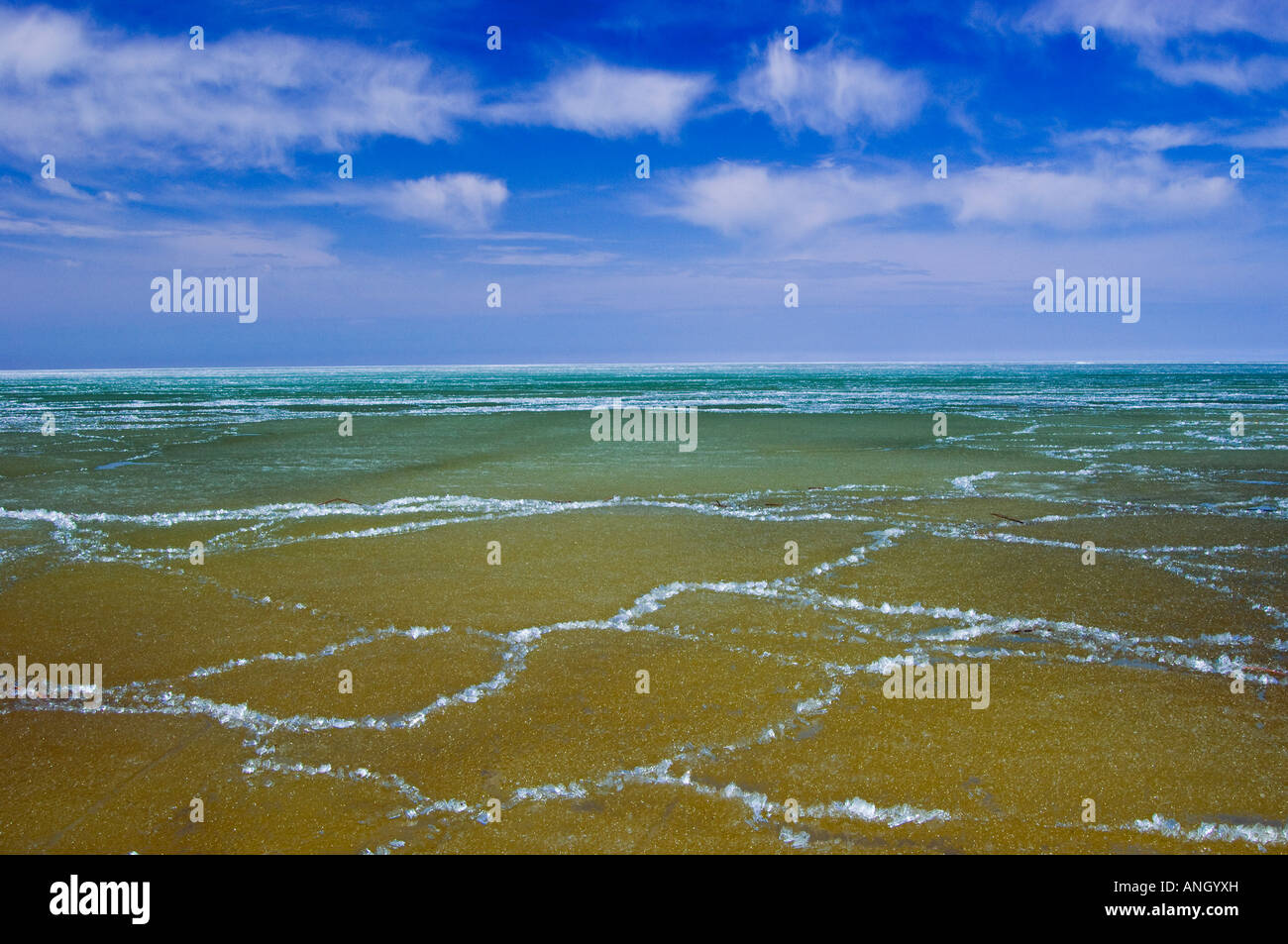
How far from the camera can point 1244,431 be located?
23.9 meters

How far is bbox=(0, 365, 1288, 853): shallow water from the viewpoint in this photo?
3812 mm

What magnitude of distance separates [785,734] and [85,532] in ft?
33.3

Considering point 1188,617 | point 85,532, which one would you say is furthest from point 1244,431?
point 85,532

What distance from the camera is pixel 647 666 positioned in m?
5.69

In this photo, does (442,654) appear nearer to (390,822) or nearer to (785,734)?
(390,822)

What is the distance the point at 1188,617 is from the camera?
6555 millimetres

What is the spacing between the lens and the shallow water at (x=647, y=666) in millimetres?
3812

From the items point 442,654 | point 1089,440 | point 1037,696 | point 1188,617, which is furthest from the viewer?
point 1089,440

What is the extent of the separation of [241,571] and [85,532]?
12.1 ft
